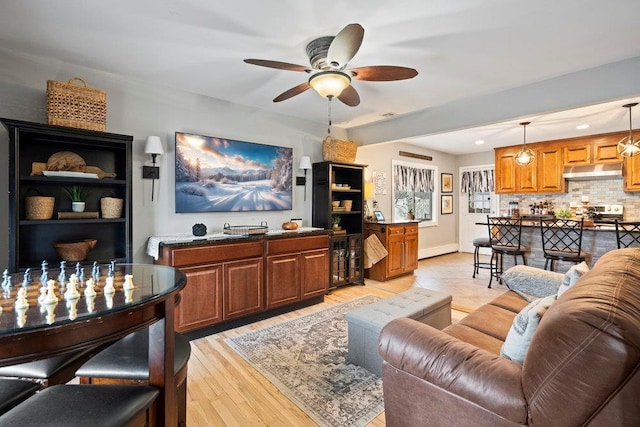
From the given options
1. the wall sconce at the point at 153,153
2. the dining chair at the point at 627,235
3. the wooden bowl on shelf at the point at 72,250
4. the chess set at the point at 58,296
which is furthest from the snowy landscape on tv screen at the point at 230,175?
the dining chair at the point at 627,235

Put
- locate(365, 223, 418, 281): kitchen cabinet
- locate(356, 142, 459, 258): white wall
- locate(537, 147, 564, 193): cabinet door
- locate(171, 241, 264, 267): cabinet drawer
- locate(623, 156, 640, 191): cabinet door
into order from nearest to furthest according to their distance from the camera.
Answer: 1. locate(171, 241, 264, 267): cabinet drawer
2. locate(365, 223, 418, 281): kitchen cabinet
3. locate(623, 156, 640, 191): cabinet door
4. locate(356, 142, 459, 258): white wall
5. locate(537, 147, 564, 193): cabinet door

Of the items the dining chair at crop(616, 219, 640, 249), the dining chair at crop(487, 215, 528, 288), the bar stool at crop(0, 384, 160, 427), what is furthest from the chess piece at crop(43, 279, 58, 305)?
the dining chair at crop(616, 219, 640, 249)

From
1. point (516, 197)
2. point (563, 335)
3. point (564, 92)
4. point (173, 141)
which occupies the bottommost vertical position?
point (563, 335)

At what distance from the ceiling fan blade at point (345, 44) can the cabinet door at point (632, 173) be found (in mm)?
6236

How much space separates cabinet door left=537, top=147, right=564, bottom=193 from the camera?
20.0 ft

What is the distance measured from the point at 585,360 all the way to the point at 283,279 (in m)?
2.92

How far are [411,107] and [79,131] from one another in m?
3.52

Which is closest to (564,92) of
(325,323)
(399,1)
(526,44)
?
(526,44)

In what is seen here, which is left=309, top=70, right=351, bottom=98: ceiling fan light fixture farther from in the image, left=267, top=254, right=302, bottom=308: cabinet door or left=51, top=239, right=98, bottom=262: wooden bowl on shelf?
left=51, top=239, right=98, bottom=262: wooden bowl on shelf

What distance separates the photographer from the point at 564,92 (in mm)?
3029

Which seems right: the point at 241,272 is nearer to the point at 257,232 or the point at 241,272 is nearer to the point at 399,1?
the point at 257,232

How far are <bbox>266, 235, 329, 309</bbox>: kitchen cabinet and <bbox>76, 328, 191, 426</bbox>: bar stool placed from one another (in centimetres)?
193

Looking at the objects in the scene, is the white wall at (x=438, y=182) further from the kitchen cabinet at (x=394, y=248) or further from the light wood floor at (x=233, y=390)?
the light wood floor at (x=233, y=390)

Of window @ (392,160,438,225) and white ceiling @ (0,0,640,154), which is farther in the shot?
window @ (392,160,438,225)
